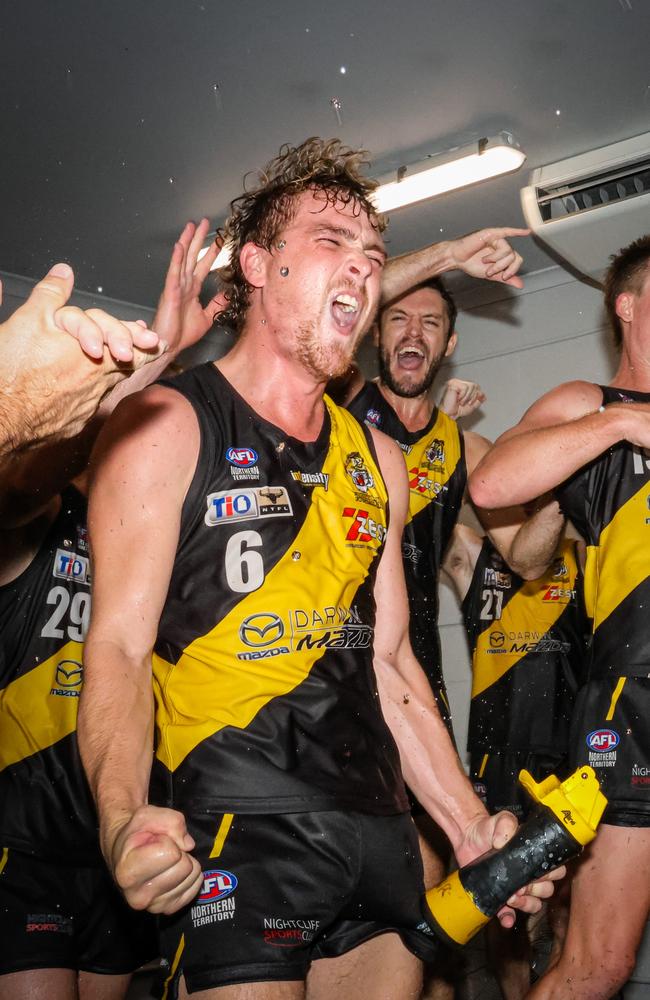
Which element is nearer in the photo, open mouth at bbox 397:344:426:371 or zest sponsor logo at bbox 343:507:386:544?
zest sponsor logo at bbox 343:507:386:544

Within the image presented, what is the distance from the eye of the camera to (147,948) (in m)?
2.79

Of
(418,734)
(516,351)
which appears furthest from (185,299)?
(516,351)

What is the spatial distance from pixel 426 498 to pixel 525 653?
43.3 inches

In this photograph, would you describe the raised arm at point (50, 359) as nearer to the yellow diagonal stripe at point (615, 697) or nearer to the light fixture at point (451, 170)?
the yellow diagonal stripe at point (615, 697)

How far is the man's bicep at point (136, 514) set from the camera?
1.74 m

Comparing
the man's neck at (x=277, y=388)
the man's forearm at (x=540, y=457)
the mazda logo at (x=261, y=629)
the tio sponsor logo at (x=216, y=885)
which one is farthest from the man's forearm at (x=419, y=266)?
the tio sponsor logo at (x=216, y=885)

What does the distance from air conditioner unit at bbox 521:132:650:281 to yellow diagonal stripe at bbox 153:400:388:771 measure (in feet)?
10.9

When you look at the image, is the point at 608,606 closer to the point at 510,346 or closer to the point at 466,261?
the point at 466,261

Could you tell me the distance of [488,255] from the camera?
12.8ft

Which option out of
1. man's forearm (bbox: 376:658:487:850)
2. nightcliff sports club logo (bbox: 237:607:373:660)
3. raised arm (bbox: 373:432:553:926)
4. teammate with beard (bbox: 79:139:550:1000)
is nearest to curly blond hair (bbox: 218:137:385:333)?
teammate with beard (bbox: 79:139:550:1000)

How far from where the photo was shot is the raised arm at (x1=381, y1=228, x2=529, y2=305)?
12.7 ft

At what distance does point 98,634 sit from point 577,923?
5.53 ft

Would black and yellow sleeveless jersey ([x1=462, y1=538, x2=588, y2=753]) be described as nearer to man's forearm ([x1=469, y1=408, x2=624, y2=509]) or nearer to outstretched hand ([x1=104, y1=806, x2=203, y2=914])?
man's forearm ([x1=469, y1=408, x2=624, y2=509])

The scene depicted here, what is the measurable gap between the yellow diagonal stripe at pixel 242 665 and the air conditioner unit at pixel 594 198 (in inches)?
131
